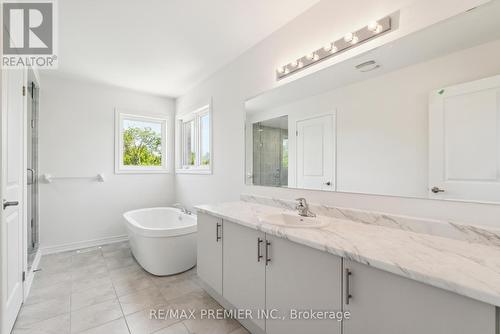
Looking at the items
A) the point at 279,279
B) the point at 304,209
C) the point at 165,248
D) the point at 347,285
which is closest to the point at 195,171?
the point at 165,248

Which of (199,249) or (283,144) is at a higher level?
(283,144)

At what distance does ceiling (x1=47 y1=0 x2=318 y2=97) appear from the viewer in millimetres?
1846

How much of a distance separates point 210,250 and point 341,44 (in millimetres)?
1892

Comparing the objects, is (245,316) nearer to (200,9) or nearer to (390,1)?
(390,1)

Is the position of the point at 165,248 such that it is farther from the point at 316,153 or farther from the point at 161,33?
the point at 161,33

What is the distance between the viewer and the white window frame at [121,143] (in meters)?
3.68

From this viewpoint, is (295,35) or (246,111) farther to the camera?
(246,111)

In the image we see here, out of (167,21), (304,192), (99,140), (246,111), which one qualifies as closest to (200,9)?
(167,21)

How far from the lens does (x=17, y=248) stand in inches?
71.8

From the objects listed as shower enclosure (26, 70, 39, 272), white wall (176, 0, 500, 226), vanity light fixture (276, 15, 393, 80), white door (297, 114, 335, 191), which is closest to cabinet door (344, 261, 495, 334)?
white wall (176, 0, 500, 226)

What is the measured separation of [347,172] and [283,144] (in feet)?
2.08

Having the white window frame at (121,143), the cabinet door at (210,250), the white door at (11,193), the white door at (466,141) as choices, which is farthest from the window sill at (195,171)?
the white door at (466,141)

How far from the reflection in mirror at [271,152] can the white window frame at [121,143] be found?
235 cm

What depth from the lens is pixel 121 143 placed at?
12.3 feet
